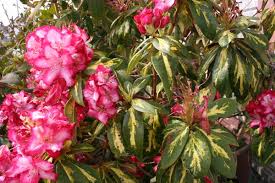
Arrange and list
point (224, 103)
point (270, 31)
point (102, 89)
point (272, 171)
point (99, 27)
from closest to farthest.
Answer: point (102, 89) → point (224, 103) → point (270, 31) → point (99, 27) → point (272, 171)

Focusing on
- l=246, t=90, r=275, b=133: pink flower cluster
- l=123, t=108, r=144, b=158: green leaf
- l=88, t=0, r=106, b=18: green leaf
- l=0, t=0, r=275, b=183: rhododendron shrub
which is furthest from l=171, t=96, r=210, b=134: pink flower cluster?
l=88, t=0, r=106, b=18: green leaf

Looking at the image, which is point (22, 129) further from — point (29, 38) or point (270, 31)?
point (270, 31)

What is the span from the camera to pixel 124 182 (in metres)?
1.24

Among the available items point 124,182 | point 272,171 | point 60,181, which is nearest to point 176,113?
point 124,182

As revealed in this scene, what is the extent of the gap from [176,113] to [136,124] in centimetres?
19

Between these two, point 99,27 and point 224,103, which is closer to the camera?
point 224,103

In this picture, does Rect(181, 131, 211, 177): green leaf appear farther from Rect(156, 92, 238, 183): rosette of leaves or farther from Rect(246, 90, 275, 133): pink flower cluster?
Rect(246, 90, 275, 133): pink flower cluster

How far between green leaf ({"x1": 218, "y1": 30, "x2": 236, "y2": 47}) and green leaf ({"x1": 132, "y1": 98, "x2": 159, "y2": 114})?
29cm

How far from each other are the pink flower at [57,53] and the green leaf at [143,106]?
0.16 meters

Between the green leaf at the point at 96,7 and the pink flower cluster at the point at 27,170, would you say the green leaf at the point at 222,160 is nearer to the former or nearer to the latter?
the pink flower cluster at the point at 27,170

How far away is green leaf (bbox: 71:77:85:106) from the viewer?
1027 mm

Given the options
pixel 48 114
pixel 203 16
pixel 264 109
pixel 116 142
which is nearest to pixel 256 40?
pixel 203 16

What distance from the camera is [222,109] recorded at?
117cm

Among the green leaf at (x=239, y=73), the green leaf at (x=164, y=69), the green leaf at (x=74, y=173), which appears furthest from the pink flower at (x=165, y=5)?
the green leaf at (x=74, y=173)
